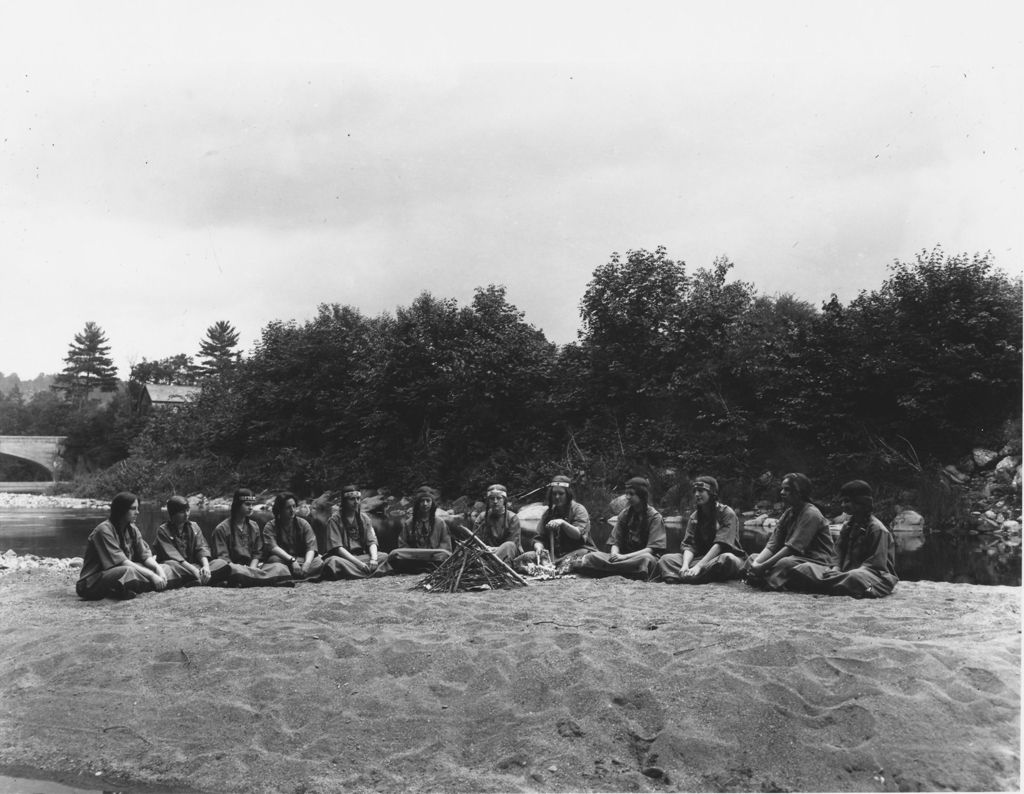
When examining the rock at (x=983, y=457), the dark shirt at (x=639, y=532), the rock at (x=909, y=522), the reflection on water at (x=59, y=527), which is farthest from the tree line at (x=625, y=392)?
the dark shirt at (x=639, y=532)

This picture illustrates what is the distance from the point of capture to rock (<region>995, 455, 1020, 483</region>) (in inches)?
722

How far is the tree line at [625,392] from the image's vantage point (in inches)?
763

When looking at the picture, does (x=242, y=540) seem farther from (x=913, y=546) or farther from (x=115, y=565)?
(x=913, y=546)

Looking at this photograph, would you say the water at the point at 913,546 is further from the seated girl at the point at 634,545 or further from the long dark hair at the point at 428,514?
the seated girl at the point at 634,545

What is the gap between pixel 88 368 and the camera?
197 ft

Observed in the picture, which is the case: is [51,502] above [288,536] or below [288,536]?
below

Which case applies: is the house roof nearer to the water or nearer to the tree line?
the tree line

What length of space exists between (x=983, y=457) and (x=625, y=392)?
10478 millimetres

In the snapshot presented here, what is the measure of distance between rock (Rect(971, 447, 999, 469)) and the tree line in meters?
0.24

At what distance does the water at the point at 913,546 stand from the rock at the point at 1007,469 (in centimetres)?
229

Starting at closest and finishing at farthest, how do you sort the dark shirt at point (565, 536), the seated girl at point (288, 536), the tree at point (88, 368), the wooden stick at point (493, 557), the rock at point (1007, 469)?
1. the wooden stick at point (493, 557)
2. the seated girl at point (288, 536)
3. the dark shirt at point (565, 536)
4. the rock at point (1007, 469)
5. the tree at point (88, 368)

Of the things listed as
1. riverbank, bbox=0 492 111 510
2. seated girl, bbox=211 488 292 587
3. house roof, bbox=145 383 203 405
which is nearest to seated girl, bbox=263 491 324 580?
seated girl, bbox=211 488 292 587

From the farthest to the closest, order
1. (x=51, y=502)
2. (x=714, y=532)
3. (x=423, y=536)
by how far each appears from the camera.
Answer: (x=51, y=502)
(x=423, y=536)
(x=714, y=532)

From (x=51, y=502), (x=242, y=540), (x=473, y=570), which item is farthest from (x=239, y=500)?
(x=51, y=502)
